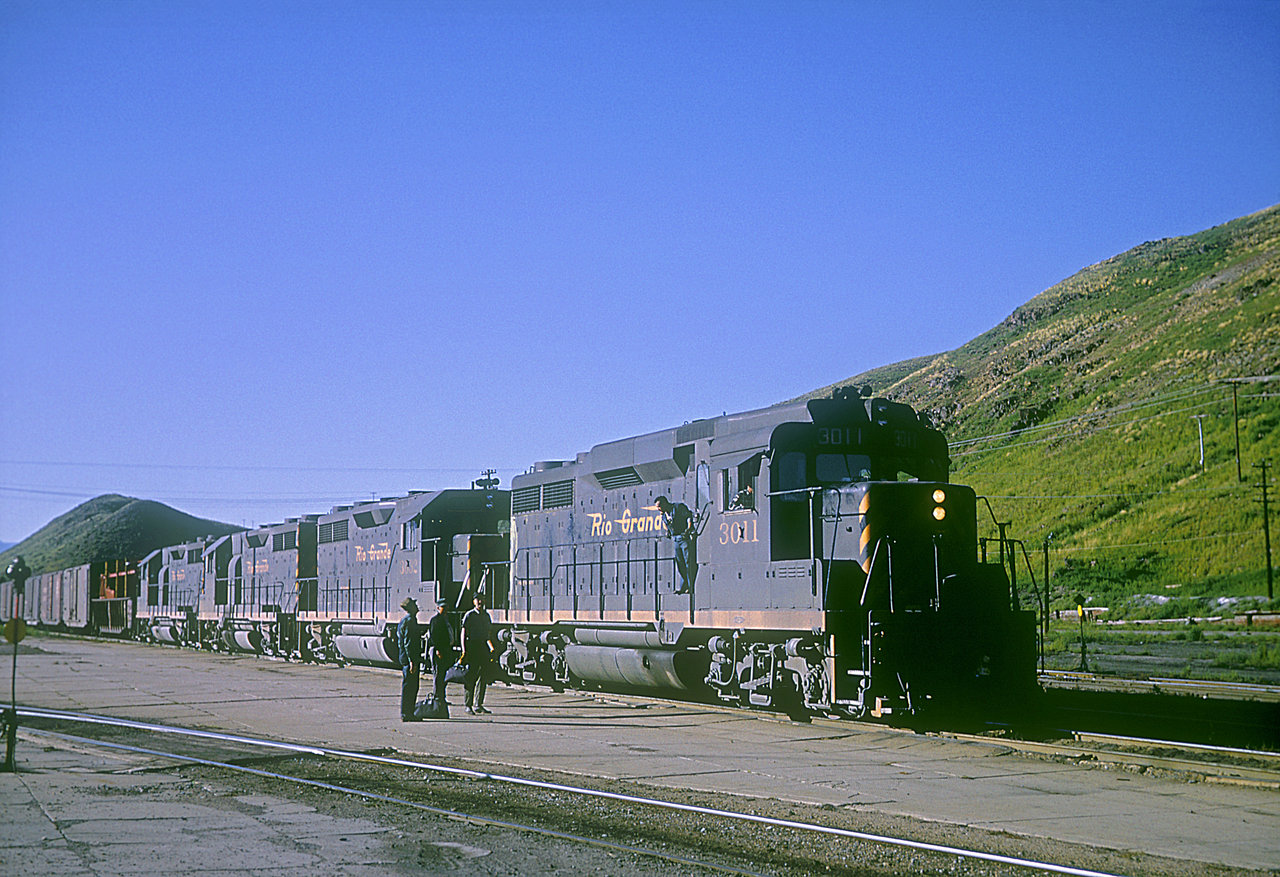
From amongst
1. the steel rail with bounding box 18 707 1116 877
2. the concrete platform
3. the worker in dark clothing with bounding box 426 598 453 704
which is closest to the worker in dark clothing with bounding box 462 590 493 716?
the worker in dark clothing with bounding box 426 598 453 704

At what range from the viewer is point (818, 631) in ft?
42.3

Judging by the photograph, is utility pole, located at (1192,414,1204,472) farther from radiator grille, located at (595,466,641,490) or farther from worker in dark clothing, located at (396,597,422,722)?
worker in dark clothing, located at (396,597,422,722)

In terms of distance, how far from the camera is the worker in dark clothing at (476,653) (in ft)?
52.3

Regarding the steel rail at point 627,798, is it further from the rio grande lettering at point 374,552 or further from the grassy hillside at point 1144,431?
the grassy hillside at point 1144,431

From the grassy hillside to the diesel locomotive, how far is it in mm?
18768

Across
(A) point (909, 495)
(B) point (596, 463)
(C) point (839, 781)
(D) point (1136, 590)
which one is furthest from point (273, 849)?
(D) point (1136, 590)

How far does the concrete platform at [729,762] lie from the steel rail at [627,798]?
58 centimetres

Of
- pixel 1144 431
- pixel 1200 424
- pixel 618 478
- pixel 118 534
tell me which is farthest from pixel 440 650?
pixel 118 534

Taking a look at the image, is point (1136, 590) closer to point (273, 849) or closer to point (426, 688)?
point (426, 688)

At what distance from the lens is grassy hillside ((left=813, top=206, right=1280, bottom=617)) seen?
43.0 m

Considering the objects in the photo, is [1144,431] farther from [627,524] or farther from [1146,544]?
[627,524]

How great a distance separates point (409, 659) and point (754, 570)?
4.70 metres

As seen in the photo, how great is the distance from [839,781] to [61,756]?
7652 millimetres

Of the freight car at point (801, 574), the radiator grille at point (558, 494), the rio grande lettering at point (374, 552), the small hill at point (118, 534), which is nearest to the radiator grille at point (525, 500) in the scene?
the radiator grille at point (558, 494)
